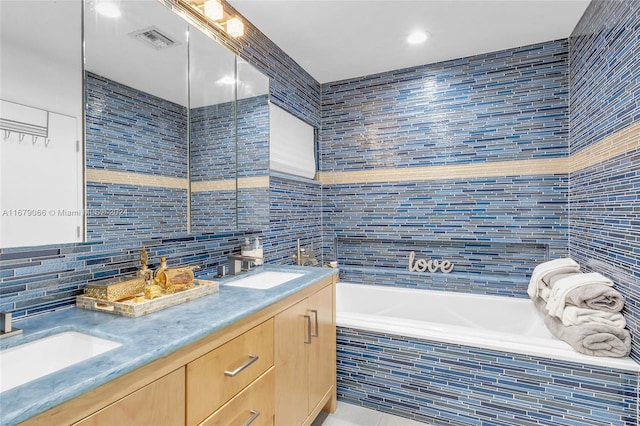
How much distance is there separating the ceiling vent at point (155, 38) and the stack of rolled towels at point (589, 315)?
2558 millimetres

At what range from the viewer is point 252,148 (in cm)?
222

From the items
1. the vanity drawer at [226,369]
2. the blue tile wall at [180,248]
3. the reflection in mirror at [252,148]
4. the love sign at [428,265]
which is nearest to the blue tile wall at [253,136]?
the reflection in mirror at [252,148]

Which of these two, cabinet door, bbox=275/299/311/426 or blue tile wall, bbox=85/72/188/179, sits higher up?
blue tile wall, bbox=85/72/188/179

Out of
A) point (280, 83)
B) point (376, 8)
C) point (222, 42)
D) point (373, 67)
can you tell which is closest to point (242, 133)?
point (222, 42)

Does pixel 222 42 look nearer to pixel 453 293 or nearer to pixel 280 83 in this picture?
pixel 280 83

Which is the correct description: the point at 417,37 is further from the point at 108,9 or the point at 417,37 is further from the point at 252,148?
the point at 108,9

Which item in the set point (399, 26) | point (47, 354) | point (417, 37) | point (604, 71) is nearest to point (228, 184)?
point (47, 354)

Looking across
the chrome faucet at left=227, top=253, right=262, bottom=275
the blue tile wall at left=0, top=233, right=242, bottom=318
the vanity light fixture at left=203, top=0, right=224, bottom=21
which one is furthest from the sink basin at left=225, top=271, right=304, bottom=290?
the vanity light fixture at left=203, top=0, right=224, bottom=21

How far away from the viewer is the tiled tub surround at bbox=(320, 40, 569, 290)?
2648 mm

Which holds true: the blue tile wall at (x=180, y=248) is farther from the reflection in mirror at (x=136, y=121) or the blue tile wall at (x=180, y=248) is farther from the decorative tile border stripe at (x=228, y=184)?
the decorative tile border stripe at (x=228, y=184)

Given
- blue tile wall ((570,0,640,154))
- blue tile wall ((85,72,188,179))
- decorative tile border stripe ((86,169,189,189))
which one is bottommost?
decorative tile border stripe ((86,169,189,189))

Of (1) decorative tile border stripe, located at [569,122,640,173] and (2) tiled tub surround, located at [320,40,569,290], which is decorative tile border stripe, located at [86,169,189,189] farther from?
(1) decorative tile border stripe, located at [569,122,640,173]

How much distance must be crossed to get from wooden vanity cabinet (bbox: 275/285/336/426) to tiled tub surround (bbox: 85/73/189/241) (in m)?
0.74

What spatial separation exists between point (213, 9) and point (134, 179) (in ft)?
3.61
